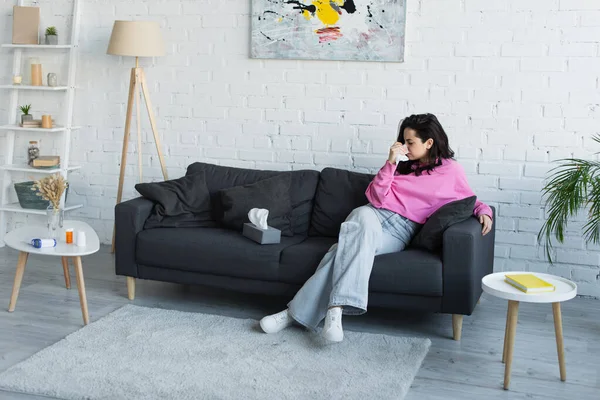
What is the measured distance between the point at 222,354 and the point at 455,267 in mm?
1187

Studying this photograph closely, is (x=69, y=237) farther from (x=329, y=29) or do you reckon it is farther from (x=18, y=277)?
(x=329, y=29)

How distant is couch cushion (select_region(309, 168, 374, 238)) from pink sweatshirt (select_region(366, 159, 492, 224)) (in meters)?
0.35

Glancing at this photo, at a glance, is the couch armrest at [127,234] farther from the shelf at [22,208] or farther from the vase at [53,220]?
the shelf at [22,208]

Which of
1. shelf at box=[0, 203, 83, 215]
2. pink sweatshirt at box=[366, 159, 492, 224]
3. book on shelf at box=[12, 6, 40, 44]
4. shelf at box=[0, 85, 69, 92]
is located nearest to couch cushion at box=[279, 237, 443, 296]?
pink sweatshirt at box=[366, 159, 492, 224]

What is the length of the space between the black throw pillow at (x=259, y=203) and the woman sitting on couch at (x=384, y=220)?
50 centimetres

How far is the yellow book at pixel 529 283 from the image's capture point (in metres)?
3.23

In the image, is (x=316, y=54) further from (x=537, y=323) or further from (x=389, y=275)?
(x=537, y=323)

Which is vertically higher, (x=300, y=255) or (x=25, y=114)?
(x=25, y=114)

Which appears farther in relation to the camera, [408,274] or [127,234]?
[127,234]

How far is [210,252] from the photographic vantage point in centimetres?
424

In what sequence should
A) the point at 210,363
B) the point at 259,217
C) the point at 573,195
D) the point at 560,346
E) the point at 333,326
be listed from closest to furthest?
the point at 560,346
the point at 210,363
the point at 333,326
the point at 573,195
the point at 259,217

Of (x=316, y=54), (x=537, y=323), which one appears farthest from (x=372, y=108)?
(x=537, y=323)

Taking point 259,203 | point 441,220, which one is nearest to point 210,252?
point 259,203

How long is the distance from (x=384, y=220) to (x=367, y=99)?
1.07 meters
